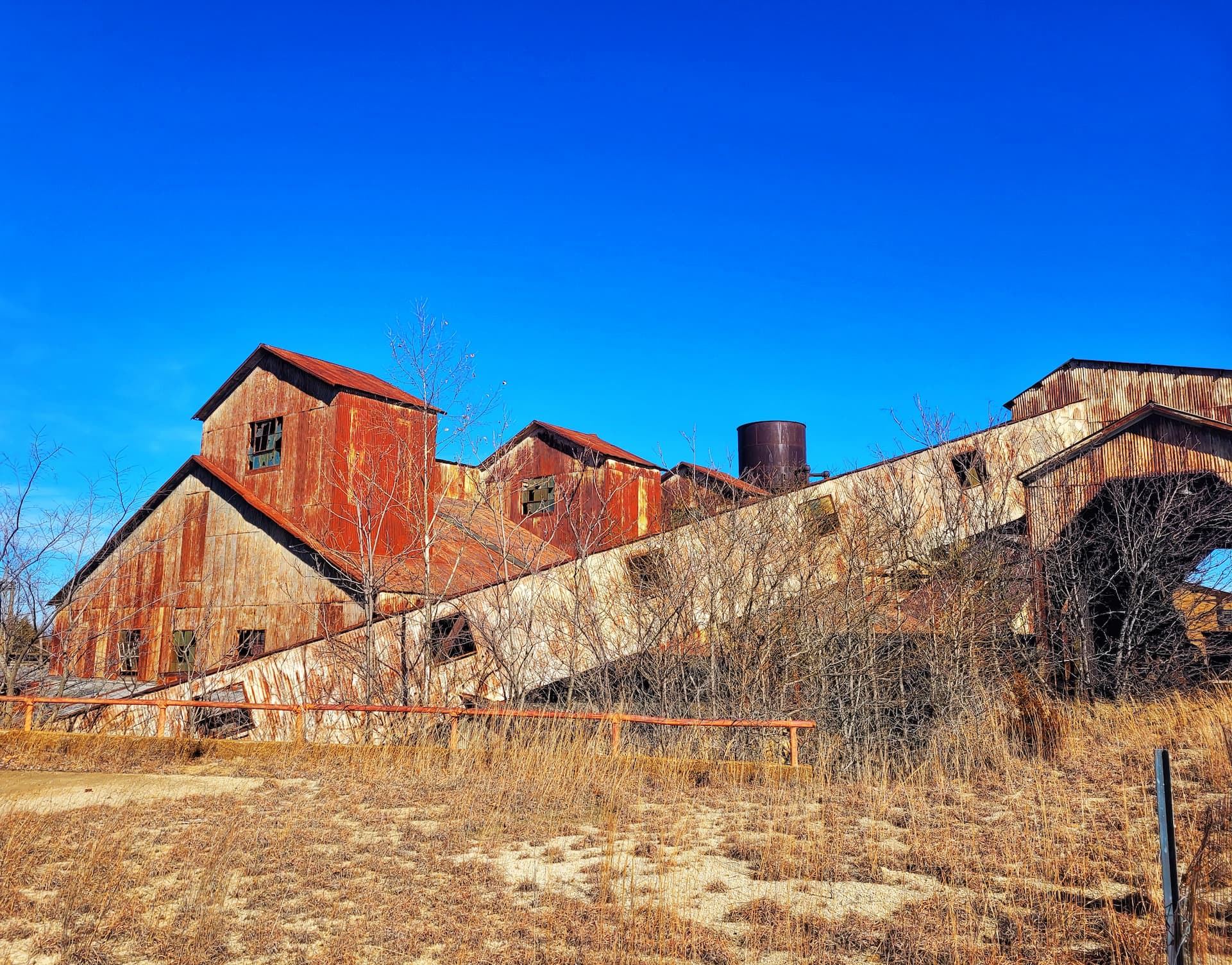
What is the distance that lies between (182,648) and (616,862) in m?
17.3

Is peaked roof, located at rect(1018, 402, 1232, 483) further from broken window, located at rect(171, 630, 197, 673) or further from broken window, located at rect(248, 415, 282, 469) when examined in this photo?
broken window, located at rect(171, 630, 197, 673)

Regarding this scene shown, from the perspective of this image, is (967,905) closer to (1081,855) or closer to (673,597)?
(1081,855)

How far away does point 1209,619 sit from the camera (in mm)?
15594

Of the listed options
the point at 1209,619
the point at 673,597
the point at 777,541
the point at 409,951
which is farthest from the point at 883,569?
the point at 409,951

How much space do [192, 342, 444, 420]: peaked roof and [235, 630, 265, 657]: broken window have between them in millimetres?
5719

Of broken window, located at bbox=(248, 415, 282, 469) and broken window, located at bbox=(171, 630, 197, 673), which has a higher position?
broken window, located at bbox=(248, 415, 282, 469)

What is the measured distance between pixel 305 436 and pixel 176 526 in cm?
395

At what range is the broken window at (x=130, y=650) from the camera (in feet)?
67.5

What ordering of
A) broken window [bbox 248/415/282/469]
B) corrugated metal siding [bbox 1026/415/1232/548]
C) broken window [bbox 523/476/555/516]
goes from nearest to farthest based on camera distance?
corrugated metal siding [bbox 1026/415/1232/548], broken window [bbox 248/415/282/469], broken window [bbox 523/476/555/516]

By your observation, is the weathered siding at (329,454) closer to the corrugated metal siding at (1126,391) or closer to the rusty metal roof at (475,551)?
the rusty metal roof at (475,551)

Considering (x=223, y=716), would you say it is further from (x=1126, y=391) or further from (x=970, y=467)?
(x=1126, y=391)

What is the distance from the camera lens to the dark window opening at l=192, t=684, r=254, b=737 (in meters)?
14.2

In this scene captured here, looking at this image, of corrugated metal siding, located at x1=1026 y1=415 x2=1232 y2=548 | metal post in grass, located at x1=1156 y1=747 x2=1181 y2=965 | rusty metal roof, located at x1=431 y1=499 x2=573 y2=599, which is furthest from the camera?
rusty metal roof, located at x1=431 y1=499 x2=573 y2=599

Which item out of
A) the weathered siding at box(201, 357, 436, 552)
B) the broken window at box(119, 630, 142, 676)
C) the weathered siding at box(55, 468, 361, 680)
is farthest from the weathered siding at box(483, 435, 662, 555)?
the broken window at box(119, 630, 142, 676)
